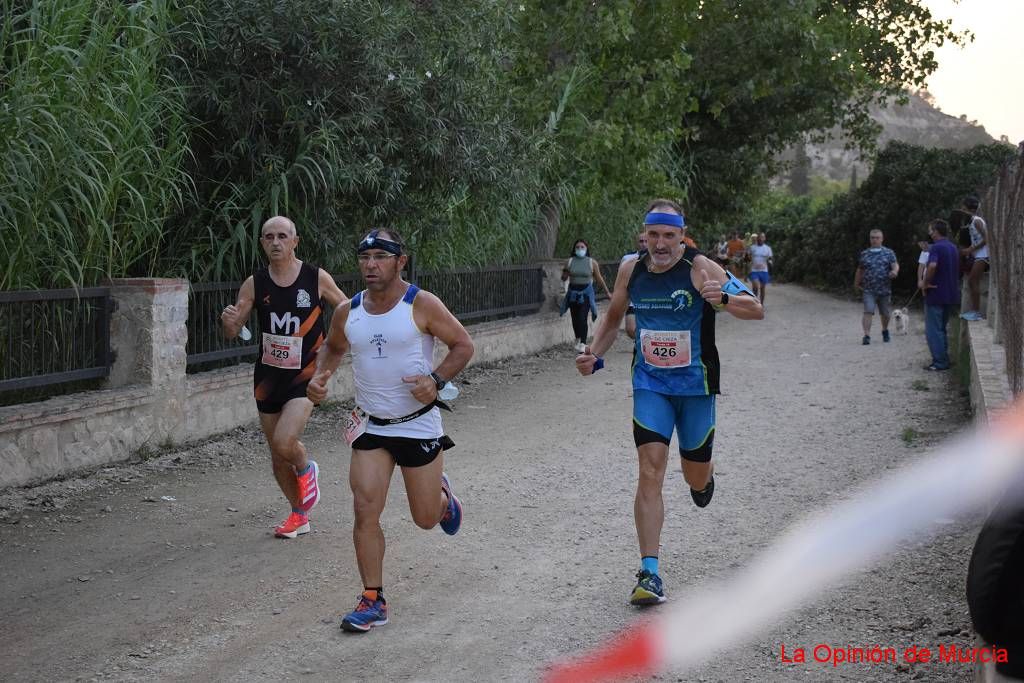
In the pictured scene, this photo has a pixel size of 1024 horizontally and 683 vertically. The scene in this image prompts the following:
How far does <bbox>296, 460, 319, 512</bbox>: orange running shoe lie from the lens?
24.5 ft

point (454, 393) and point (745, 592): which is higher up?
point (454, 393)

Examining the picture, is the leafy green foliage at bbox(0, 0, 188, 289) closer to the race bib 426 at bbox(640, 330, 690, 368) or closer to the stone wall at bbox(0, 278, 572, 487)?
the stone wall at bbox(0, 278, 572, 487)

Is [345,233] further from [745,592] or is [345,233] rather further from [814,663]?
[814,663]

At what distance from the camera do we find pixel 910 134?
12988 cm

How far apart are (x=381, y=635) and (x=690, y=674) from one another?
1474 mm

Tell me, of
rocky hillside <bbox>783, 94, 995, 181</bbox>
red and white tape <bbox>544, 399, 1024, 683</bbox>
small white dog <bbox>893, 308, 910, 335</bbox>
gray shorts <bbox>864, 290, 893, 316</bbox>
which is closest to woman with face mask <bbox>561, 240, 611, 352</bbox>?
gray shorts <bbox>864, 290, 893, 316</bbox>

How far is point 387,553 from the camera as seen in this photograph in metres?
7.13

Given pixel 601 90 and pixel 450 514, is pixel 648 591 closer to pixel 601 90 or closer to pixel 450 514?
pixel 450 514

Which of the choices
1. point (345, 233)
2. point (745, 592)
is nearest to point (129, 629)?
point (745, 592)

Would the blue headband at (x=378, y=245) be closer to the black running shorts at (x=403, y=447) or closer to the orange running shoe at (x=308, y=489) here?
the black running shorts at (x=403, y=447)

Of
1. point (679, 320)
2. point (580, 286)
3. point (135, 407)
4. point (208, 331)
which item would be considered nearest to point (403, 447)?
point (679, 320)

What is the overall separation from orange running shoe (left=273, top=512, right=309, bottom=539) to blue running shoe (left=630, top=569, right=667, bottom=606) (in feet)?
7.98

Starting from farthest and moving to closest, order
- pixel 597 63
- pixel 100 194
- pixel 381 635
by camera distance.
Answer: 1. pixel 597 63
2. pixel 100 194
3. pixel 381 635

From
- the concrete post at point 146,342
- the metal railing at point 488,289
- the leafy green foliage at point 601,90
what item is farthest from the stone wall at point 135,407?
the leafy green foliage at point 601,90
